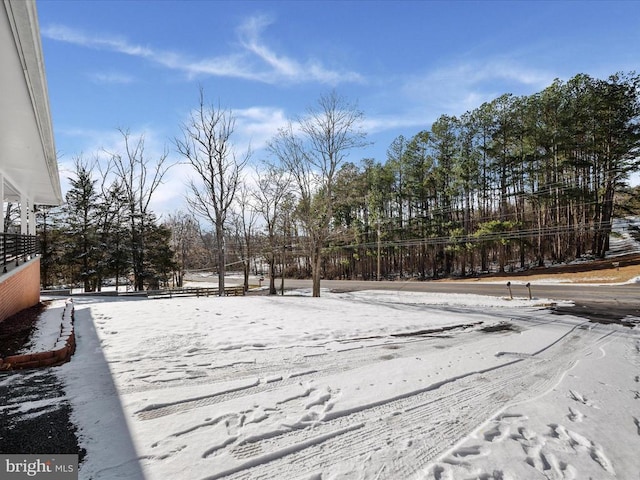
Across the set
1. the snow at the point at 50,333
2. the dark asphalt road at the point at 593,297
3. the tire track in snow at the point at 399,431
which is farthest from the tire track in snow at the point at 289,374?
the dark asphalt road at the point at 593,297

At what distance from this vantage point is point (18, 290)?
23.8 ft

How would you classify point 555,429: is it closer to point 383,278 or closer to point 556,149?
point 556,149

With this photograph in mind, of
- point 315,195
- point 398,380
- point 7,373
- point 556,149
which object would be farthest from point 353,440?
point 556,149

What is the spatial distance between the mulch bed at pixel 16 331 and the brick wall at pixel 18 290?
198 mm

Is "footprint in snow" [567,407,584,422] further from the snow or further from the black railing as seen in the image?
the black railing

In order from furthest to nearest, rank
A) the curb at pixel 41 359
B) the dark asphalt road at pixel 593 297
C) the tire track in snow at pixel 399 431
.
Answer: the dark asphalt road at pixel 593 297 → the curb at pixel 41 359 → the tire track in snow at pixel 399 431

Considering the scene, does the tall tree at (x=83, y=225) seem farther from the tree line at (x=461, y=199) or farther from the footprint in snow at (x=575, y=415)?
the footprint in snow at (x=575, y=415)

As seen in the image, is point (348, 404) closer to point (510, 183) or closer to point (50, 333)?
point (50, 333)

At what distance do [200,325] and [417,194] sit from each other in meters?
32.1

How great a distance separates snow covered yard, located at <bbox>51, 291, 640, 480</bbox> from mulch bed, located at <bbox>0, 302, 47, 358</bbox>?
2.38ft

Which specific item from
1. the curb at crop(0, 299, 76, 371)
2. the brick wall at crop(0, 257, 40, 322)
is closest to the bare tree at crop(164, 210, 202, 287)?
the brick wall at crop(0, 257, 40, 322)

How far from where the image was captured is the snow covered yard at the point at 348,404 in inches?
83.4

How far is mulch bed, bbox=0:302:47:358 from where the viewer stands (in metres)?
4.14

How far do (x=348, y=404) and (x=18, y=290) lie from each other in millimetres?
A: 8473
